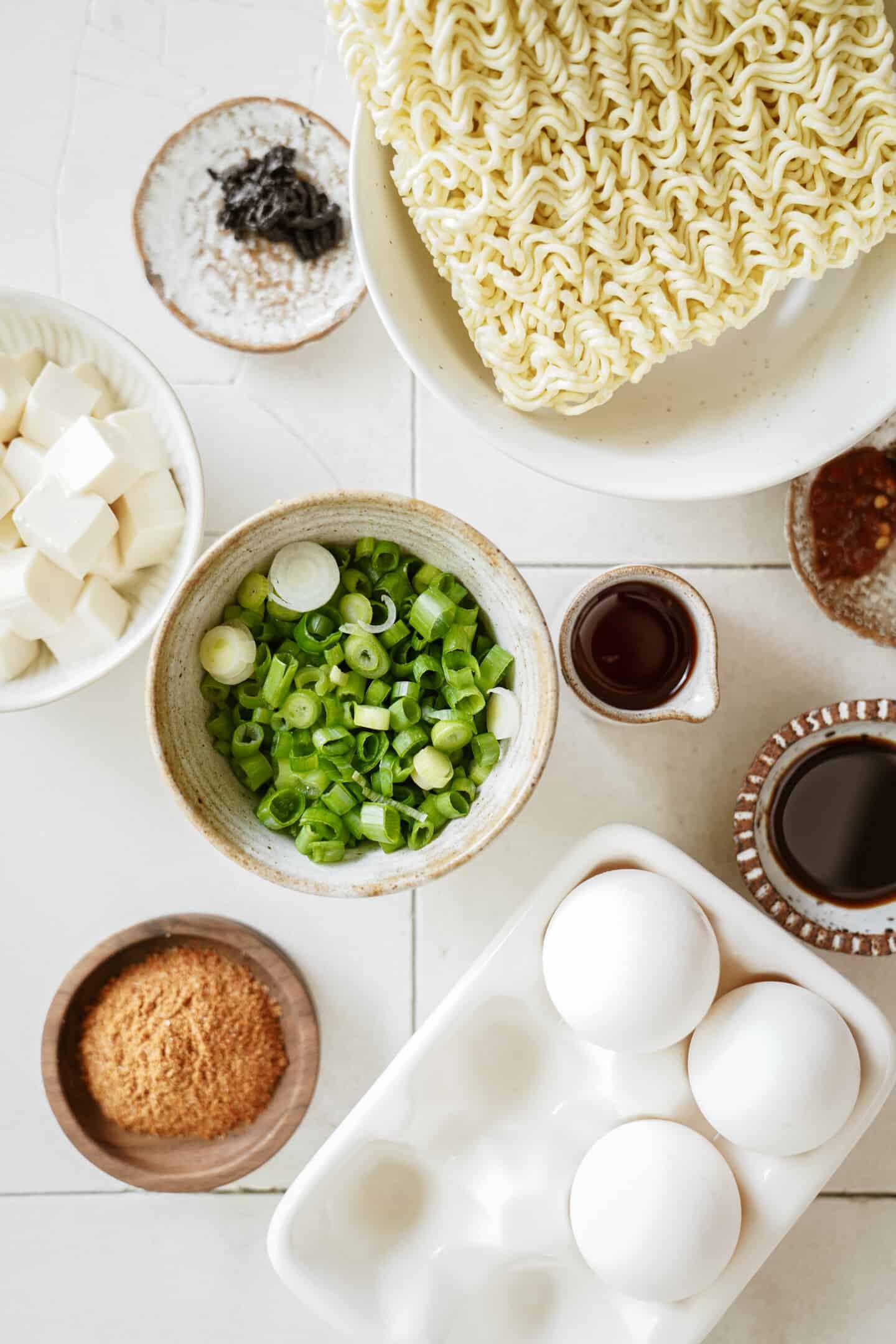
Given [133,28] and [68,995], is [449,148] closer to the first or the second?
[133,28]

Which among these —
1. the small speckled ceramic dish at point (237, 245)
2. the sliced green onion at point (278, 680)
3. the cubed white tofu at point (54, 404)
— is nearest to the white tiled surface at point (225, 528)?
the small speckled ceramic dish at point (237, 245)

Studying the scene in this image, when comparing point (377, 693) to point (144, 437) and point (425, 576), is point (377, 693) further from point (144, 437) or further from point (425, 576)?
point (144, 437)

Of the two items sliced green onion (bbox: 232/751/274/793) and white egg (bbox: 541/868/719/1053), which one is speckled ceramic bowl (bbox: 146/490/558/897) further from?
white egg (bbox: 541/868/719/1053)

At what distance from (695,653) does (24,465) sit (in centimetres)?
76

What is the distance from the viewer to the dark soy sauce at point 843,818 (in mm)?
1236

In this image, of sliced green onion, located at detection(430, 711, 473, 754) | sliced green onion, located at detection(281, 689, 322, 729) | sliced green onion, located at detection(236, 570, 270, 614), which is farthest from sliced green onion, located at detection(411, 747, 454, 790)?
sliced green onion, located at detection(236, 570, 270, 614)

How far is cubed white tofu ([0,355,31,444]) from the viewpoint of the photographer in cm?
115

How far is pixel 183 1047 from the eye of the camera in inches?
48.1

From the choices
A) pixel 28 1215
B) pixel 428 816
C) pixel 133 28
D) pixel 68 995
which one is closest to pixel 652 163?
pixel 428 816

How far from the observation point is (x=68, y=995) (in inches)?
49.1

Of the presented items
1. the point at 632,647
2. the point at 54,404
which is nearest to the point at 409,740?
the point at 632,647

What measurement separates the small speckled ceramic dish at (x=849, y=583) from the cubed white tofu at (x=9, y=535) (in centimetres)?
87

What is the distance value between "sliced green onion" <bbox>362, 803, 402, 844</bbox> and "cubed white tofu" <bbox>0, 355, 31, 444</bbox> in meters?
0.57

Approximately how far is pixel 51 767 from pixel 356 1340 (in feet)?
2.32
